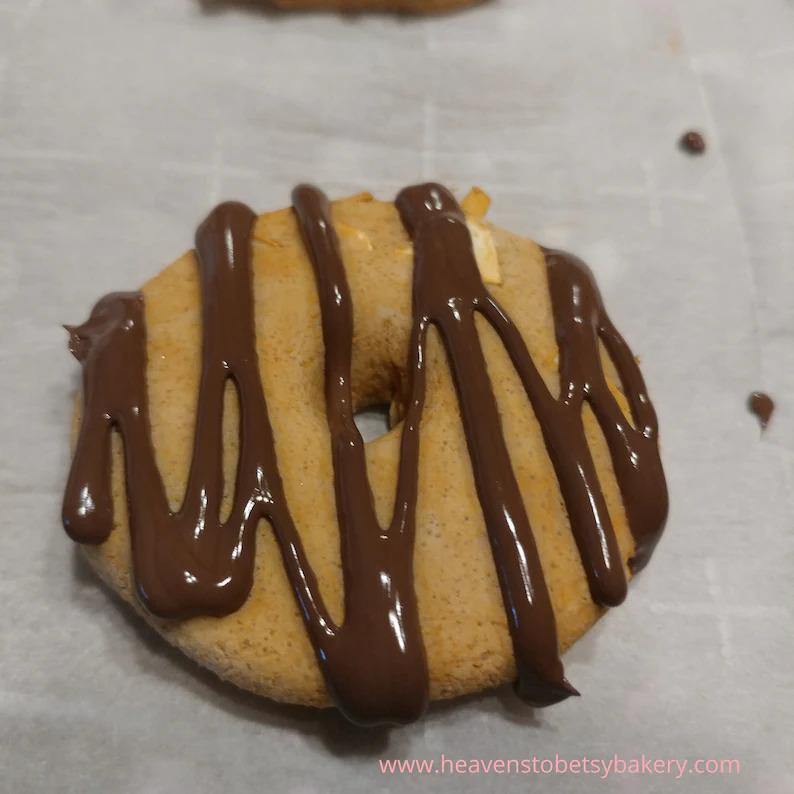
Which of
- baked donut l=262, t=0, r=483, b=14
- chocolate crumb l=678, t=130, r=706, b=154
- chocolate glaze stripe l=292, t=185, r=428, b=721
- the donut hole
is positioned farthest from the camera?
baked donut l=262, t=0, r=483, b=14

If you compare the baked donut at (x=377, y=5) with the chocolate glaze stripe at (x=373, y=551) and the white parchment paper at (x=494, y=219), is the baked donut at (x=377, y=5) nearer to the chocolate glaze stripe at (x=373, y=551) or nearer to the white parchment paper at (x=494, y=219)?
the white parchment paper at (x=494, y=219)

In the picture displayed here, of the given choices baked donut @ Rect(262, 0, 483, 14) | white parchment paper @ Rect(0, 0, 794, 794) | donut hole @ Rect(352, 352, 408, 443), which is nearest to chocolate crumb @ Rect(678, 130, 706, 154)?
white parchment paper @ Rect(0, 0, 794, 794)

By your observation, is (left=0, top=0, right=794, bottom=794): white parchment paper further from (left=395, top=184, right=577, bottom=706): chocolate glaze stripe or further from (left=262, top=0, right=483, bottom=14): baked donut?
(left=395, top=184, right=577, bottom=706): chocolate glaze stripe

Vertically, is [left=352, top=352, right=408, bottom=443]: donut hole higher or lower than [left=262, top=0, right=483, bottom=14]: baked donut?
lower

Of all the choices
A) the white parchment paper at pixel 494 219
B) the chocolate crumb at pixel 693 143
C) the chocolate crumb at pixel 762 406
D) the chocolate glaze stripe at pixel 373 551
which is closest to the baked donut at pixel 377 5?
the white parchment paper at pixel 494 219

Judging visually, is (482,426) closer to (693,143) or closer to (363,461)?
(363,461)
